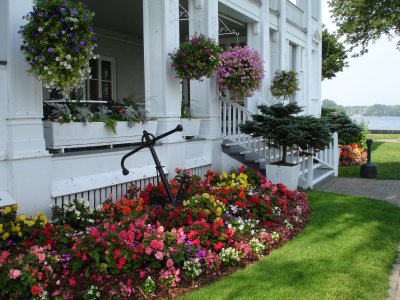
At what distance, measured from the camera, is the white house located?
4500 mm

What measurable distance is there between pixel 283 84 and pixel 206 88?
3595mm

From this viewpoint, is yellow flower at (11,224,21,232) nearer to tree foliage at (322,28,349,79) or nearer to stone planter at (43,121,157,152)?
stone planter at (43,121,157,152)

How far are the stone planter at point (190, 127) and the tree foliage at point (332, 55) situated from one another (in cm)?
2002

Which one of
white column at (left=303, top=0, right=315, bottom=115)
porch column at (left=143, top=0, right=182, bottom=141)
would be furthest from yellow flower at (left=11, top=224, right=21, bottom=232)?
white column at (left=303, top=0, right=315, bottom=115)

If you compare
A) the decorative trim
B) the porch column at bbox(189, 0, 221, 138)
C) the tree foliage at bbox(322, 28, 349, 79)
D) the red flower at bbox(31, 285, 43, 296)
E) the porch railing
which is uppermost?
the tree foliage at bbox(322, 28, 349, 79)

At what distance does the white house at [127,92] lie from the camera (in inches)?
177

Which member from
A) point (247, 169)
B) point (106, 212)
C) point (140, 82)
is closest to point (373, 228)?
point (247, 169)

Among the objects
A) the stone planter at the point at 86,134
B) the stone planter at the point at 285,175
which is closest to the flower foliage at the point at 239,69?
the stone planter at the point at 285,175

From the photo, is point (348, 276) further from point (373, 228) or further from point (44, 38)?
point (44, 38)

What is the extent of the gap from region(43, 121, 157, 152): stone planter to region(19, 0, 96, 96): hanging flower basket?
0.92 meters

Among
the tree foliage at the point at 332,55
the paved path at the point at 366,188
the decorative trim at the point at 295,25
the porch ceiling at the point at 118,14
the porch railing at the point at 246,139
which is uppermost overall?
the tree foliage at the point at 332,55

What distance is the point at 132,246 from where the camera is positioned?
12.4 feet

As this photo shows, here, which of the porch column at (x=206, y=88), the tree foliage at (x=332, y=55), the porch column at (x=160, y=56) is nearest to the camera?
the porch column at (x=160, y=56)

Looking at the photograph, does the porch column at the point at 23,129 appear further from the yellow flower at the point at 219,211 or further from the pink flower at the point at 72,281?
the yellow flower at the point at 219,211
